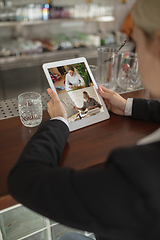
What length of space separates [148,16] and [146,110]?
1.88ft

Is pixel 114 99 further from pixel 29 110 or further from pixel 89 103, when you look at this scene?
pixel 29 110

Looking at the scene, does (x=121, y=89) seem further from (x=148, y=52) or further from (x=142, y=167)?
(x=142, y=167)

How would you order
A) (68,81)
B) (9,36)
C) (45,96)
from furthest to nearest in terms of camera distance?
1. (9,36)
2. (45,96)
3. (68,81)

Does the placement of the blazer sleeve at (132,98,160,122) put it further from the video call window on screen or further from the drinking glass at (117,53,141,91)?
the drinking glass at (117,53,141,91)

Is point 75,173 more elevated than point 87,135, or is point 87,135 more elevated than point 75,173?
point 75,173

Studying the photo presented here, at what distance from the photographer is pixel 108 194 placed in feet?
1.55

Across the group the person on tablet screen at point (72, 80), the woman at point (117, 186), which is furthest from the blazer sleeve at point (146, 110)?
the woman at point (117, 186)

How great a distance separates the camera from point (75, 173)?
532 millimetres

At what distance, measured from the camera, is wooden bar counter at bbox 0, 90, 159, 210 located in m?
0.75

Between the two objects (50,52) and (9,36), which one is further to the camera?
(9,36)

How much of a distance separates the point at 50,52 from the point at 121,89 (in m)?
2.06

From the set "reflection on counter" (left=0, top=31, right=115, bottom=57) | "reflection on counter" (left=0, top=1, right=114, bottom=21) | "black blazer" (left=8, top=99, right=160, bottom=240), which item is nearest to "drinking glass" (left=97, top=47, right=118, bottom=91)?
"black blazer" (left=8, top=99, right=160, bottom=240)

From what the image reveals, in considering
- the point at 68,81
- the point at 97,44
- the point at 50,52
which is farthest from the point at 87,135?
the point at 97,44

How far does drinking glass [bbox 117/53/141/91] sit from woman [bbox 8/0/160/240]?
82cm
